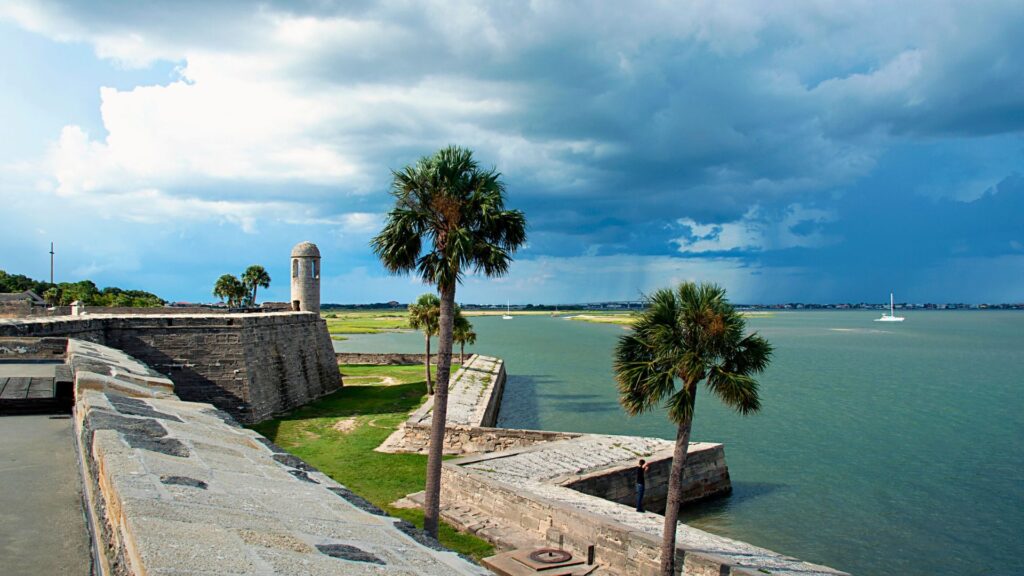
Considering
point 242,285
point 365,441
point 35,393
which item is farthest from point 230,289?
point 35,393

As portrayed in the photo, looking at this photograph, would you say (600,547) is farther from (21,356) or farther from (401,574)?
(21,356)

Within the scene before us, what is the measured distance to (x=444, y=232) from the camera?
1219 cm

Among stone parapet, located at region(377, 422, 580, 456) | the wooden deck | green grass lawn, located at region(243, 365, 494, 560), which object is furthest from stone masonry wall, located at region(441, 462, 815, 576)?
the wooden deck

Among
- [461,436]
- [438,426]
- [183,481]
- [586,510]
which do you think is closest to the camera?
[183,481]

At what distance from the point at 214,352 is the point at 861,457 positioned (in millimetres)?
25812

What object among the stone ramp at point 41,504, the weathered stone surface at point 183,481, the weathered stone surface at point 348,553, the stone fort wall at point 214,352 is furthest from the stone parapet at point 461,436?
the weathered stone surface at point 348,553

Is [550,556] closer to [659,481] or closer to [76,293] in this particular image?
[659,481]

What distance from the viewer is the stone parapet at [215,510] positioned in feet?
9.37

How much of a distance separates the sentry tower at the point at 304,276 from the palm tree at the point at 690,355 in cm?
2474

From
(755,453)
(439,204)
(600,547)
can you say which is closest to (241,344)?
(439,204)

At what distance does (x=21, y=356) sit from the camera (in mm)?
11164

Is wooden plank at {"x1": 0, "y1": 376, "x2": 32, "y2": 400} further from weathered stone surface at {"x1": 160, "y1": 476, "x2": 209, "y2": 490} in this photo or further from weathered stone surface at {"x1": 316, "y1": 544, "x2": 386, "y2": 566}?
weathered stone surface at {"x1": 316, "y1": 544, "x2": 386, "y2": 566}

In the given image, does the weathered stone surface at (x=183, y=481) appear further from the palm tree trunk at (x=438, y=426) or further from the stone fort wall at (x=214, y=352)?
the stone fort wall at (x=214, y=352)

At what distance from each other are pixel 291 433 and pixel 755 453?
59.7 ft
